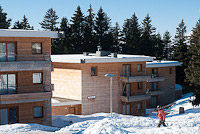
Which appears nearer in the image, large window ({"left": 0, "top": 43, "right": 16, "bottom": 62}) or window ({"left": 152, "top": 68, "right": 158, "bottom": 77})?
large window ({"left": 0, "top": 43, "right": 16, "bottom": 62})

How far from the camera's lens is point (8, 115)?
82.2 feet

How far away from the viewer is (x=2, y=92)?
80.8ft

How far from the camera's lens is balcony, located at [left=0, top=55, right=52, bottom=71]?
24.5 metres

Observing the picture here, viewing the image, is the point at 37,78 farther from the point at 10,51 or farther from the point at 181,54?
the point at 181,54

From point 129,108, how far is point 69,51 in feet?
99.8

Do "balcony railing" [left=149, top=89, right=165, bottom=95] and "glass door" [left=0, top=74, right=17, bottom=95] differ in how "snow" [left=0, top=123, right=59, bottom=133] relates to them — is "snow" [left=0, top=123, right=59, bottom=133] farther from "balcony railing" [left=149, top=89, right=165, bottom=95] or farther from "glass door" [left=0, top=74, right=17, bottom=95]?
"balcony railing" [left=149, top=89, right=165, bottom=95]

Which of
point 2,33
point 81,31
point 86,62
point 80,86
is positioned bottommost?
point 80,86

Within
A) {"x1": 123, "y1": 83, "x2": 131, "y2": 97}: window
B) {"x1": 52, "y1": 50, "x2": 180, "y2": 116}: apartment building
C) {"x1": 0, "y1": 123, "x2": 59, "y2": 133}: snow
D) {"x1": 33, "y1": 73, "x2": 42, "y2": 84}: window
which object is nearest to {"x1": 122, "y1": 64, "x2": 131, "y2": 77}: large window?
{"x1": 52, "y1": 50, "x2": 180, "y2": 116}: apartment building

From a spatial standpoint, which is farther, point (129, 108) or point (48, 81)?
point (129, 108)

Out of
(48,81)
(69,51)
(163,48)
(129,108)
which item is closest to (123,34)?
(163,48)

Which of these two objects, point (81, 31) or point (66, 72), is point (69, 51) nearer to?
point (81, 31)

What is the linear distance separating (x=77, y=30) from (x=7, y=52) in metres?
42.4

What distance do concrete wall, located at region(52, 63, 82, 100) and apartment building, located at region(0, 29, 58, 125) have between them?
718cm

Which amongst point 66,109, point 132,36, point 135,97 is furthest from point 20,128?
point 132,36
